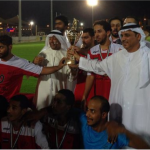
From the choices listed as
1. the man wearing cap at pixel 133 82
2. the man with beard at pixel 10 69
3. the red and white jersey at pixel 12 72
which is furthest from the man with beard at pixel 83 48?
the man wearing cap at pixel 133 82

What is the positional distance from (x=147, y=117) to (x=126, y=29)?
3.56 ft

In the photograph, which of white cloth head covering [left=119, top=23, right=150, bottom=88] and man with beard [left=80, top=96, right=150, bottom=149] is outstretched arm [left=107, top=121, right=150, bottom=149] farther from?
white cloth head covering [left=119, top=23, right=150, bottom=88]

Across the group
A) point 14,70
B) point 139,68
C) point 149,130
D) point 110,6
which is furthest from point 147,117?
point 110,6

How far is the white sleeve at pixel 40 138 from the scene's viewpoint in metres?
3.26

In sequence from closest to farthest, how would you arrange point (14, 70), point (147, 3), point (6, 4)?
point (14, 70)
point (147, 3)
point (6, 4)

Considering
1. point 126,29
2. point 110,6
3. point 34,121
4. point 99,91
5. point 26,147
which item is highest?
point 110,6

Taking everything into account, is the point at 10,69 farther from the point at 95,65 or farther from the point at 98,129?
the point at 98,129

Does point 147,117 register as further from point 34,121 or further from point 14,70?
point 14,70

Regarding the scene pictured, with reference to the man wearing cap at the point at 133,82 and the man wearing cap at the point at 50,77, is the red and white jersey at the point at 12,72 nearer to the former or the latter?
the man wearing cap at the point at 50,77

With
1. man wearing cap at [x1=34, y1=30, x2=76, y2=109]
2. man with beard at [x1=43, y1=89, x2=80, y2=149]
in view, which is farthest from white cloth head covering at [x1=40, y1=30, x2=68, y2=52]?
man with beard at [x1=43, y1=89, x2=80, y2=149]

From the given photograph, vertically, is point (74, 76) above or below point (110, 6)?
below

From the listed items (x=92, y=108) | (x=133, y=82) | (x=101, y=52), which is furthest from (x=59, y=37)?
(x=92, y=108)

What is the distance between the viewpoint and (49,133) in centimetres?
347

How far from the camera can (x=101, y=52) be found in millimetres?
4348
